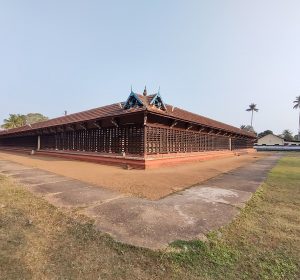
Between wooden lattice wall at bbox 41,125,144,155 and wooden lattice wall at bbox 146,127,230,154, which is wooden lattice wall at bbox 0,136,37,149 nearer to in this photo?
wooden lattice wall at bbox 41,125,144,155

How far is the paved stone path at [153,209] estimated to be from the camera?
3982mm

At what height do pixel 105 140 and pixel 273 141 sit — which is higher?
pixel 273 141

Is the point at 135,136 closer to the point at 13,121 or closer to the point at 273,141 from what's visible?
the point at 13,121

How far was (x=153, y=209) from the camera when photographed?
5285 mm

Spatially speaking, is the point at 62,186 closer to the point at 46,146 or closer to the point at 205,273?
the point at 205,273

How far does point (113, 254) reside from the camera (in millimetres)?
3314

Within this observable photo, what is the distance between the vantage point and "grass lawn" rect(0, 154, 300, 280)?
114 inches

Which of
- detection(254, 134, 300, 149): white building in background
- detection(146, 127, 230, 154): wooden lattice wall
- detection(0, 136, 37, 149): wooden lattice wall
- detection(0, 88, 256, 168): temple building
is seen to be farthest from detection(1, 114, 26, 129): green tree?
detection(254, 134, 300, 149): white building in background

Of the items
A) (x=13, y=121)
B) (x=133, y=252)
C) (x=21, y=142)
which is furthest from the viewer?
(x=13, y=121)

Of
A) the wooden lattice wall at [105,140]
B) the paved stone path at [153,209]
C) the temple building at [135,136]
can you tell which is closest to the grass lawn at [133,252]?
the paved stone path at [153,209]

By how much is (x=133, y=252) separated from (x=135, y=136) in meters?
10.8

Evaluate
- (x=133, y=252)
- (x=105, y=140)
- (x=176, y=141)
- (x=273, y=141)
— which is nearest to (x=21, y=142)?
(x=105, y=140)

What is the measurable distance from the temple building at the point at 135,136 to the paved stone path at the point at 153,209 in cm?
608

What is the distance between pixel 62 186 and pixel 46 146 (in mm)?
19210
